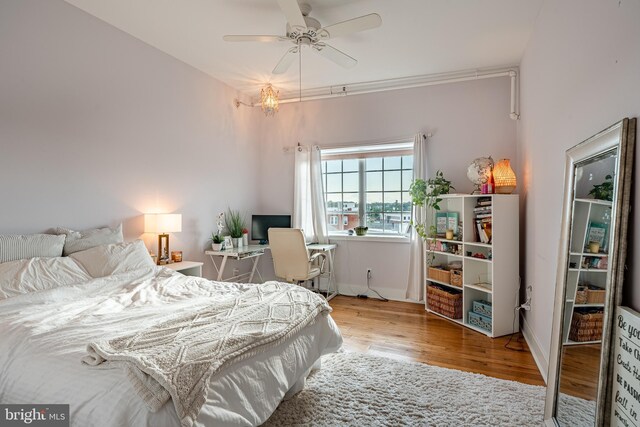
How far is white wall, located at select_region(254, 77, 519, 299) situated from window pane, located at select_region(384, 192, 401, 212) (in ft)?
1.59

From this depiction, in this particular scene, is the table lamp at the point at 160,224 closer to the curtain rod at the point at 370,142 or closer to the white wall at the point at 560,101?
the curtain rod at the point at 370,142

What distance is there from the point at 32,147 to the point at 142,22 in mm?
1389

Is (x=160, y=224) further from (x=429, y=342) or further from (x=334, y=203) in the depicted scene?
(x=429, y=342)

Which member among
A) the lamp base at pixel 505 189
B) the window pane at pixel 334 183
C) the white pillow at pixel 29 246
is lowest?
the white pillow at pixel 29 246

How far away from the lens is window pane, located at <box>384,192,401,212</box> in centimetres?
449

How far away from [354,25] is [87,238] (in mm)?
2582

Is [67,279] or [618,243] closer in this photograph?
[618,243]

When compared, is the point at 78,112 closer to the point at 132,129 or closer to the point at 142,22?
the point at 132,129

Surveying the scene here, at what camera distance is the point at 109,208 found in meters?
2.96

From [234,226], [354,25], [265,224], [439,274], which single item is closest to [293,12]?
[354,25]

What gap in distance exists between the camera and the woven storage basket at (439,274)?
12.2 feet

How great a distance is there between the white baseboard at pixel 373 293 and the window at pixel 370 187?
761 mm

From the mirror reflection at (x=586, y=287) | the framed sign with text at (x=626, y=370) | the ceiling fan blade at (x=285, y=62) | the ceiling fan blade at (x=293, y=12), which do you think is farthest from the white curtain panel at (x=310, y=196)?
the framed sign with text at (x=626, y=370)

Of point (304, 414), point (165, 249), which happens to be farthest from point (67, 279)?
point (304, 414)
